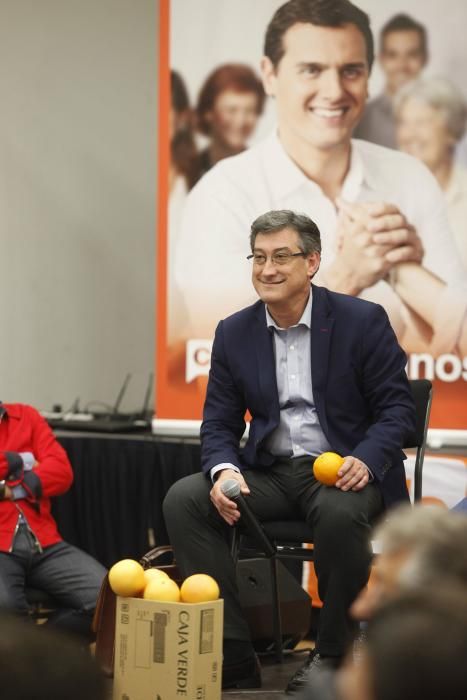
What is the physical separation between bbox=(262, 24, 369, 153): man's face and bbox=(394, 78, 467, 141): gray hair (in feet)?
0.74

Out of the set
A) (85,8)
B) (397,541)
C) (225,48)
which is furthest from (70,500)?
(397,541)

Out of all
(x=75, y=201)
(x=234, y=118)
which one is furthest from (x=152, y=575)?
(x=75, y=201)

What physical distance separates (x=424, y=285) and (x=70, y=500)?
1.73 m

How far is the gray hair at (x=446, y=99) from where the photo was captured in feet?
14.0

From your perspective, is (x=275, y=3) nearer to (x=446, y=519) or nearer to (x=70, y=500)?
(x=70, y=500)

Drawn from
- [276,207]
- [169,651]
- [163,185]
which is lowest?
[169,651]

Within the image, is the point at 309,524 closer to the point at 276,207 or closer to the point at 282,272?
the point at 282,272

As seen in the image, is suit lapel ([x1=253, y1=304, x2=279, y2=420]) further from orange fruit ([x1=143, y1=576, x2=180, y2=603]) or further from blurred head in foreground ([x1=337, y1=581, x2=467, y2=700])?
blurred head in foreground ([x1=337, y1=581, x2=467, y2=700])

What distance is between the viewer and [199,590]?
276cm

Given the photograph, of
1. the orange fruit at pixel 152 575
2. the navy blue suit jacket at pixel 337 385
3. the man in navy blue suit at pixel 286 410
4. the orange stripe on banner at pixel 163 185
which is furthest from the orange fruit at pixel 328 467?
the orange stripe on banner at pixel 163 185

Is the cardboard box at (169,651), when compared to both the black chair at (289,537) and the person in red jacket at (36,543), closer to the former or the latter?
the black chair at (289,537)

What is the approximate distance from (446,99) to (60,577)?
2.35 meters

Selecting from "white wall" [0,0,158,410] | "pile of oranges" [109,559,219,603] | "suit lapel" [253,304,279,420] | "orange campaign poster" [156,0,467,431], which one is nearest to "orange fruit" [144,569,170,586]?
"pile of oranges" [109,559,219,603]

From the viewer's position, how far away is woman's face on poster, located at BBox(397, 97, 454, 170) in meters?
4.30
